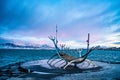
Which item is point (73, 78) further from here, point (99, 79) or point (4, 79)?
point (4, 79)

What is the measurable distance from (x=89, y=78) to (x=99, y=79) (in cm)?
77

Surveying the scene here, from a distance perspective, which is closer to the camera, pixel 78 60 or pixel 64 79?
pixel 64 79

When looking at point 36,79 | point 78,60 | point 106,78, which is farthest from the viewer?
point 78,60

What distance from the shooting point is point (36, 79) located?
12.9 meters

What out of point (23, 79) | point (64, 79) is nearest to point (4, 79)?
point (23, 79)

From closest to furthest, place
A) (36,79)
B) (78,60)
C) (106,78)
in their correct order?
(36,79)
(106,78)
(78,60)

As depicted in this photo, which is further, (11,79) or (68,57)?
(68,57)

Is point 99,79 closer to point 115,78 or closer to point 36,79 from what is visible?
point 115,78

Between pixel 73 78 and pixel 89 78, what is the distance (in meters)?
1.22

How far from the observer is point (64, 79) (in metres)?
13.2

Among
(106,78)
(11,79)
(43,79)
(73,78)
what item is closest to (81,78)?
(73,78)

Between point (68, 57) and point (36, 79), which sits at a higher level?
point (68, 57)

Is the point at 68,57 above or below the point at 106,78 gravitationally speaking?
above

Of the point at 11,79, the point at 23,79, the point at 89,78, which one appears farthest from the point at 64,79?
the point at 11,79
